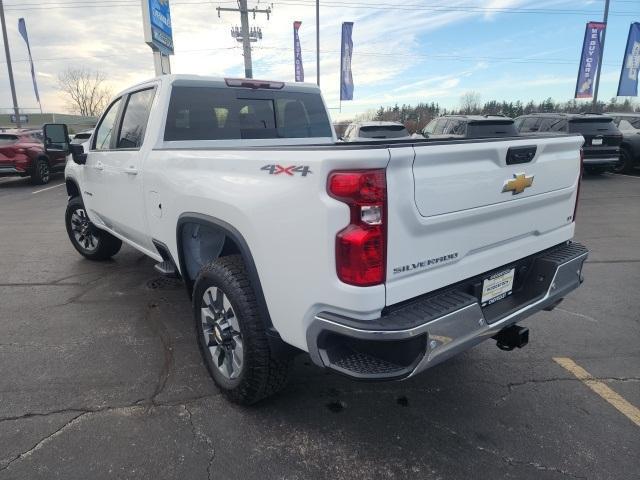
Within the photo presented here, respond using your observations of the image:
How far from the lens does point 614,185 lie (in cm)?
1209

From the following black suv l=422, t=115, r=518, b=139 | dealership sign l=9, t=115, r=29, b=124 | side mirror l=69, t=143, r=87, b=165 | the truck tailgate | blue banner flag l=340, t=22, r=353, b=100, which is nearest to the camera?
the truck tailgate

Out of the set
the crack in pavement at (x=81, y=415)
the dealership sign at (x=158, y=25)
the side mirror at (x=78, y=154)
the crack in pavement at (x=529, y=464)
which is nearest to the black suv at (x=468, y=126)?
the side mirror at (x=78, y=154)

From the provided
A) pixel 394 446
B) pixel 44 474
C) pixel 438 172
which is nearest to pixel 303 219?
pixel 438 172

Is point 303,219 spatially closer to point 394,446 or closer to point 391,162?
point 391,162

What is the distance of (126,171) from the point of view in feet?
12.9

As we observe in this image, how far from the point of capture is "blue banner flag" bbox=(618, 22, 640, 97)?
20.6 metres

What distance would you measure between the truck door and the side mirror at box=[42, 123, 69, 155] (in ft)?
2.47

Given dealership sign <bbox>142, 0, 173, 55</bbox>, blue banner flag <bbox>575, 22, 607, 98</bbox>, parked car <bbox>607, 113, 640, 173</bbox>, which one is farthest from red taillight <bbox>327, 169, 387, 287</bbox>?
blue banner flag <bbox>575, 22, 607, 98</bbox>

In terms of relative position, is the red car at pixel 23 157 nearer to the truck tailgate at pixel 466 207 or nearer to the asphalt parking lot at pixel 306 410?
the asphalt parking lot at pixel 306 410

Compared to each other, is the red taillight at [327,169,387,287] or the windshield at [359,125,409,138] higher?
the red taillight at [327,169,387,287]

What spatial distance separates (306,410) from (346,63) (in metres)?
25.6

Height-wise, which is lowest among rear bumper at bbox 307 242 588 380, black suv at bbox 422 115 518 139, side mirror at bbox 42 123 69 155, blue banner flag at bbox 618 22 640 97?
rear bumper at bbox 307 242 588 380

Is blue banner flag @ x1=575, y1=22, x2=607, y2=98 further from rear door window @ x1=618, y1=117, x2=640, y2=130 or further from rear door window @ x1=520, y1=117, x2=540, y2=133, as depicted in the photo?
rear door window @ x1=520, y1=117, x2=540, y2=133

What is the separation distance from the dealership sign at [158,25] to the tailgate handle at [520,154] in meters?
13.4
